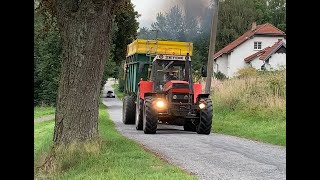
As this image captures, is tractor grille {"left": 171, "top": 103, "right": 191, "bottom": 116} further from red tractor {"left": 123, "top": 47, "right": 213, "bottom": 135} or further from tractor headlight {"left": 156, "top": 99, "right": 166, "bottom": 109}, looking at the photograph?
tractor headlight {"left": 156, "top": 99, "right": 166, "bottom": 109}

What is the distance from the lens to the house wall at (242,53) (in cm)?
5884

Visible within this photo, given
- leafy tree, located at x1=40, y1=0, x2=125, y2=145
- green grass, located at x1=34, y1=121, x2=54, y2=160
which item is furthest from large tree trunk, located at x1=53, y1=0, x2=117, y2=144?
green grass, located at x1=34, y1=121, x2=54, y2=160

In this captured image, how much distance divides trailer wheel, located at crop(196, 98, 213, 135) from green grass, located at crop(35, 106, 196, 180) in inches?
201

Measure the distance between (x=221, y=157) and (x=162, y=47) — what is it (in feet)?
29.8

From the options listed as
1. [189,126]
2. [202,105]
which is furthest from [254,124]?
[202,105]

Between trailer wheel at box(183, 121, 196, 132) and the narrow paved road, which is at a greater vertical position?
trailer wheel at box(183, 121, 196, 132)

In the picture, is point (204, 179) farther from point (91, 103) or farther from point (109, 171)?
point (91, 103)

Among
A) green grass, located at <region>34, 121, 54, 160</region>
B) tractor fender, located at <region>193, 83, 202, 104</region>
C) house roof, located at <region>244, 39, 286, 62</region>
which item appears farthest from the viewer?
house roof, located at <region>244, 39, 286, 62</region>

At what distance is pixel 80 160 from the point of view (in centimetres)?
936

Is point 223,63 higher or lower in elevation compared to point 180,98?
higher

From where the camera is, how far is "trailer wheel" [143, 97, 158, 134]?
15.4 metres

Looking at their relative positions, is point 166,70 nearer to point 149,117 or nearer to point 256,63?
point 149,117

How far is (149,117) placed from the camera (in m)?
15.4
